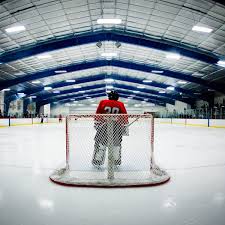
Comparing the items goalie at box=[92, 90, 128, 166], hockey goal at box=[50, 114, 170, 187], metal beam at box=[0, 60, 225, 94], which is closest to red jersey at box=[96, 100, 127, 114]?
goalie at box=[92, 90, 128, 166]

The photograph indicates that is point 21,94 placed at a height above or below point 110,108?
above

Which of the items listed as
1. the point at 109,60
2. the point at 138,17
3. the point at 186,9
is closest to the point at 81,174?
the point at 186,9

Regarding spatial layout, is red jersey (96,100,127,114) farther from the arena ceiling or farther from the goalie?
the arena ceiling

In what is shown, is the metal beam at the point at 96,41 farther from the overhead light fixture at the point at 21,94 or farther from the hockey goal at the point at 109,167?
the overhead light fixture at the point at 21,94

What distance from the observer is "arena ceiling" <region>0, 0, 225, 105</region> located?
12.9 m

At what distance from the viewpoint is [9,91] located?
32.1m

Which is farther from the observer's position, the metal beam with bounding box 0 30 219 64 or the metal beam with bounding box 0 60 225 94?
the metal beam with bounding box 0 60 225 94

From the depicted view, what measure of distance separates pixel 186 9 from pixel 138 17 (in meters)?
3.21

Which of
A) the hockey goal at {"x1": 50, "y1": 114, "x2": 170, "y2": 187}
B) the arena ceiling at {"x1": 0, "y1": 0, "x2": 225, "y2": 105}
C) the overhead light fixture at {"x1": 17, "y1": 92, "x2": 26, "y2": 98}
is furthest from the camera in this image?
the overhead light fixture at {"x1": 17, "y1": 92, "x2": 26, "y2": 98}

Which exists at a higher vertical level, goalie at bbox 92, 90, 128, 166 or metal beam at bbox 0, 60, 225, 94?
metal beam at bbox 0, 60, 225, 94

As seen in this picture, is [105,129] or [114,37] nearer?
[105,129]

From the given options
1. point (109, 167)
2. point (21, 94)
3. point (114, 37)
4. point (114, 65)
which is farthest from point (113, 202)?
point (21, 94)

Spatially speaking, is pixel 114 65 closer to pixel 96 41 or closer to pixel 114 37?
pixel 114 37

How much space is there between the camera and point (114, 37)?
58.2ft
